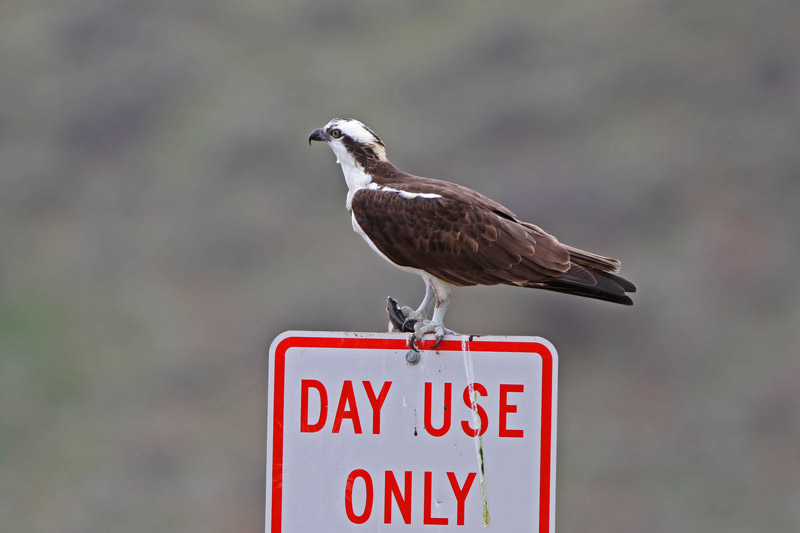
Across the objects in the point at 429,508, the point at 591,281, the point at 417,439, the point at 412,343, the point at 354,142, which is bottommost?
the point at 429,508

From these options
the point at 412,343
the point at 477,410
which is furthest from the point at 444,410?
the point at 412,343

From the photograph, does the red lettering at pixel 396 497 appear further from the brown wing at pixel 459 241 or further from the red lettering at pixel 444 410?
the brown wing at pixel 459 241

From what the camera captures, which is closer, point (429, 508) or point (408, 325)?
point (429, 508)

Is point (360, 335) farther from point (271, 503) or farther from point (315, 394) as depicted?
point (271, 503)

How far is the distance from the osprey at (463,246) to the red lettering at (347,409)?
454mm

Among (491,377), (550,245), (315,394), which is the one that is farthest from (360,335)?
(550,245)

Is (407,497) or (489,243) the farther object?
(489,243)

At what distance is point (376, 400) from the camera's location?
2207 mm

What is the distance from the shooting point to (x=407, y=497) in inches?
85.5

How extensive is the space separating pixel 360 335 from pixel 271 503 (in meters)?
0.51

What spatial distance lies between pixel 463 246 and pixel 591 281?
1.43 ft

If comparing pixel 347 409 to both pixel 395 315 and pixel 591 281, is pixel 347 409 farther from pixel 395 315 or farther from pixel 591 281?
pixel 591 281

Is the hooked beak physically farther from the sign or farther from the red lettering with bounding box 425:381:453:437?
the red lettering with bounding box 425:381:453:437

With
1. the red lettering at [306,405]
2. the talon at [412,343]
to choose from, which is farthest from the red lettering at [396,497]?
the talon at [412,343]
